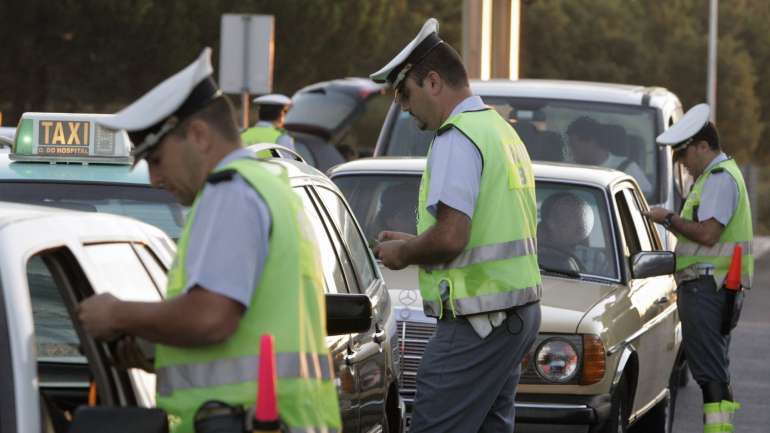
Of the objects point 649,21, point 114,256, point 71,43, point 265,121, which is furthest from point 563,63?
point 114,256

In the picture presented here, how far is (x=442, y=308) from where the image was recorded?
625 centimetres

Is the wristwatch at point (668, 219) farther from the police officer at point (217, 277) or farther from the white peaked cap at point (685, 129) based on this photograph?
the police officer at point (217, 277)

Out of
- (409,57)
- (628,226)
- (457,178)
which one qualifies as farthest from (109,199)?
(628,226)

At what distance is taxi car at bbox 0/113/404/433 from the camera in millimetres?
5957

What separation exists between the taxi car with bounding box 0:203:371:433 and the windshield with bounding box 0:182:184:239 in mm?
2280

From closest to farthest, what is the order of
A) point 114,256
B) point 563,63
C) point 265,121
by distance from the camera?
point 114,256
point 265,121
point 563,63

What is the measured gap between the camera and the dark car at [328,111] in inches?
1020

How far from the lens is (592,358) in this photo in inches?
326

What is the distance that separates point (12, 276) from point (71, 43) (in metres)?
38.2

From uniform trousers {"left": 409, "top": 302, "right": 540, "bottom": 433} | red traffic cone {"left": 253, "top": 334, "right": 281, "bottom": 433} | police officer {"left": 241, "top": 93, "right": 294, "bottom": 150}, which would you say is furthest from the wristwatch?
police officer {"left": 241, "top": 93, "right": 294, "bottom": 150}

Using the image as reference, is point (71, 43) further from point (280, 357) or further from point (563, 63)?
point (280, 357)

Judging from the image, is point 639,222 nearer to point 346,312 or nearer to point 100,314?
point 346,312

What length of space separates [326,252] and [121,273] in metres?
1.81

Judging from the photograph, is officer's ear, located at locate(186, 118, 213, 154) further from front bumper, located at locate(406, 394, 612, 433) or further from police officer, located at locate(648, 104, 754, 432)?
police officer, located at locate(648, 104, 754, 432)
